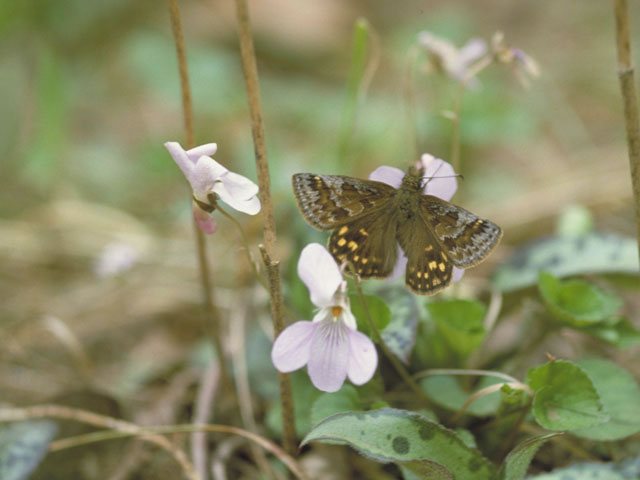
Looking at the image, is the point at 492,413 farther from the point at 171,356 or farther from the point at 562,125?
the point at 562,125

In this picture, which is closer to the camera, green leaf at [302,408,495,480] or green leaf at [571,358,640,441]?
green leaf at [302,408,495,480]

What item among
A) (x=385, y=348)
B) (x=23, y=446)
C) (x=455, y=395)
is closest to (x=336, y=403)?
(x=385, y=348)

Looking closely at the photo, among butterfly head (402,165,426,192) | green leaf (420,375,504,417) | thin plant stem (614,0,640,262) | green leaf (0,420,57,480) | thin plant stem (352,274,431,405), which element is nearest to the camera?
thin plant stem (614,0,640,262)

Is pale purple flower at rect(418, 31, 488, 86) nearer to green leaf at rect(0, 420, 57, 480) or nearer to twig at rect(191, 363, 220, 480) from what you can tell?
twig at rect(191, 363, 220, 480)

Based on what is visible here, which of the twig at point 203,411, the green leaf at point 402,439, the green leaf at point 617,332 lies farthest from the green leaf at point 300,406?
the green leaf at point 617,332

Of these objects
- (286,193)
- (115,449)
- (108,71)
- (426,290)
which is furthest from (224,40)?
(426,290)

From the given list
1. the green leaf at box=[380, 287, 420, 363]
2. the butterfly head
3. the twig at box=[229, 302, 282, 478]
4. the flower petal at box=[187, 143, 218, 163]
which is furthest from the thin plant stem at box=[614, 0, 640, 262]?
the twig at box=[229, 302, 282, 478]
